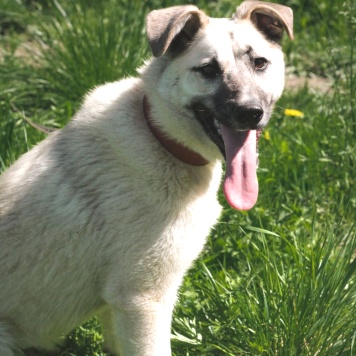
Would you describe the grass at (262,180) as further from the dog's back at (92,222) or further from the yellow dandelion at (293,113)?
the dog's back at (92,222)

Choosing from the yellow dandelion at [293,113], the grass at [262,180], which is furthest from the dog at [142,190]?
the yellow dandelion at [293,113]

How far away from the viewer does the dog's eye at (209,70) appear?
3.76 meters

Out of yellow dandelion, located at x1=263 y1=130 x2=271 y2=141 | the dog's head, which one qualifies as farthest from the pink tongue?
yellow dandelion, located at x1=263 y1=130 x2=271 y2=141

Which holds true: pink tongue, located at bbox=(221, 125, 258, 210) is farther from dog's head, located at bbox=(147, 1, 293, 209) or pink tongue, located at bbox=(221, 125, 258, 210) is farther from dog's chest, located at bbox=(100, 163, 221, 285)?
dog's chest, located at bbox=(100, 163, 221, 285)

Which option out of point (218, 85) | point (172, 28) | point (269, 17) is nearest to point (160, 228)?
point (218, 85)

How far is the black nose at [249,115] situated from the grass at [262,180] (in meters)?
0.53

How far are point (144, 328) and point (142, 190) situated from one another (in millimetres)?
607

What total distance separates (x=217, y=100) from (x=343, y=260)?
35.3 inches

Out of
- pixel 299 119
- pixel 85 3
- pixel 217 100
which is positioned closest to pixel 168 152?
pixel 217 100

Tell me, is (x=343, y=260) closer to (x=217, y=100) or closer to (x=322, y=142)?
(x=217, y=100)

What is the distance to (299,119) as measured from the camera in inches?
234

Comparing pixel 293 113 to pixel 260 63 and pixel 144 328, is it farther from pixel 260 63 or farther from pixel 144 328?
pixel 144 328

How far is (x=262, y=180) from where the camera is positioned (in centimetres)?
504

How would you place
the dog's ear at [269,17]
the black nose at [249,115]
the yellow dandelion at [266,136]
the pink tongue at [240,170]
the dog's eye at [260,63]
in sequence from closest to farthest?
the black nose at [249,115], the pink tongue at [240,170], the dog's eye at [260,63], the dog's ear at [269,17], the yellow dandelion at [266,136]
